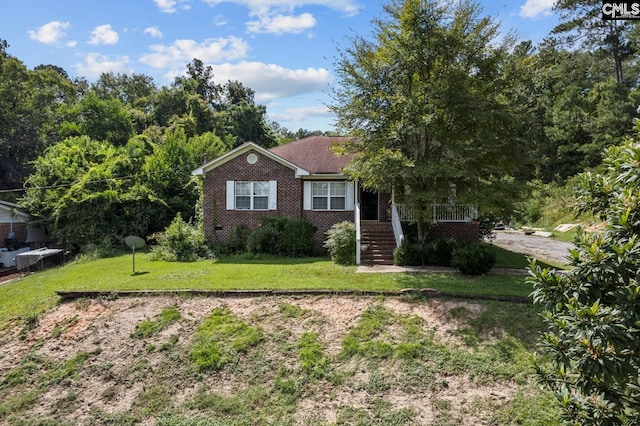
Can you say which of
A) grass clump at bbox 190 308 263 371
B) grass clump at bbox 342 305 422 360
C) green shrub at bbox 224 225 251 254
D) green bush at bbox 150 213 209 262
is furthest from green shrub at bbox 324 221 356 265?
grass clump at bbox 190 308 263 371

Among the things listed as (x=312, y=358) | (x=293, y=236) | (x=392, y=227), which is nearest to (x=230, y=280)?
(x=312, y=358)

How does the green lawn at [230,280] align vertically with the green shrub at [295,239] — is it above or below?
below

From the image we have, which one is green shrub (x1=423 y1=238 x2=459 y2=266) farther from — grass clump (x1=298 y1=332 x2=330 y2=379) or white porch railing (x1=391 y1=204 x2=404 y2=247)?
grass clump (x1=298 y1=332 x2=330 y2=379)

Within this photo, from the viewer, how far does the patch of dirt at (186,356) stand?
6.80 meters

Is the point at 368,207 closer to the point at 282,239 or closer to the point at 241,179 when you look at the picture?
the point at 282,239

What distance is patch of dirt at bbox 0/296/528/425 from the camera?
6.80 m

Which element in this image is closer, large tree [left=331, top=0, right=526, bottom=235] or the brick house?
large tree [left=331, top=0, right=526, bottom=235]

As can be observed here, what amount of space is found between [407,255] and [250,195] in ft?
24.8

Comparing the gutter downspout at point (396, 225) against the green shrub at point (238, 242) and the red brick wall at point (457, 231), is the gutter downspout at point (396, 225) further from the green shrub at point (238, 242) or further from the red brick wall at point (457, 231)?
the green shrub at point (238, 242)

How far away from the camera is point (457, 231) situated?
16.3 meters

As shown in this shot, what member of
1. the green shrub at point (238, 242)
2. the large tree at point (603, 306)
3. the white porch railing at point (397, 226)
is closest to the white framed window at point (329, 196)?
the white porch railing at point (397, 226)

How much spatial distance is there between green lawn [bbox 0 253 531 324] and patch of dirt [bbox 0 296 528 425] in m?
0.86

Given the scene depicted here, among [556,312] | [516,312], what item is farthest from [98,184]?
[556,312]

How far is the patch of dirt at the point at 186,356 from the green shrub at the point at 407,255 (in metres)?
4.07
